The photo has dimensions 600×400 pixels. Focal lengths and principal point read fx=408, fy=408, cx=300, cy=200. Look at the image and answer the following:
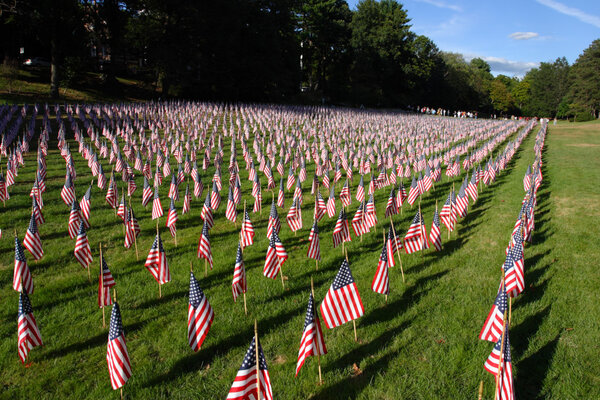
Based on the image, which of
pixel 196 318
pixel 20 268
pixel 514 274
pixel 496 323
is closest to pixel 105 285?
pixel 20 268

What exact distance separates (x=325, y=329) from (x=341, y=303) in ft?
2.67

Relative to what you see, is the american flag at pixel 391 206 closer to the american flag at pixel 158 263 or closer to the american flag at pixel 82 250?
the american flag at pixel 158 263

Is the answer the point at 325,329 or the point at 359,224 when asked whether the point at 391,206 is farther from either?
the point at 325,329

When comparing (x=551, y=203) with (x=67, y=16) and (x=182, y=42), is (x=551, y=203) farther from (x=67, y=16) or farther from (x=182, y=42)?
(x=182, y=42)

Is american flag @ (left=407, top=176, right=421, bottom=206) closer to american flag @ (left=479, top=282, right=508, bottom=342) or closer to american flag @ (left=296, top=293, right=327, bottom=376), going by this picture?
american flag @ (left=479, top=282, right=508, bottom=342)

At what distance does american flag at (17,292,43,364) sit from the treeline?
3881 cm

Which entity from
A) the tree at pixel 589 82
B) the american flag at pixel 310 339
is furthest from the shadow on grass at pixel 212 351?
the tree at pixel 589 82

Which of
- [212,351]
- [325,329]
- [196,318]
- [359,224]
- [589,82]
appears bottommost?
[212,351]

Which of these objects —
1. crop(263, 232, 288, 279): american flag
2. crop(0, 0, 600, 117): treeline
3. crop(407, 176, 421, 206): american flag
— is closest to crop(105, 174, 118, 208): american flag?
crop(263, 232, 288, 279): american flag

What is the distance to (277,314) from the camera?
6.63 metres

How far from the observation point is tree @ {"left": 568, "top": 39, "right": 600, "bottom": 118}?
74062 mm

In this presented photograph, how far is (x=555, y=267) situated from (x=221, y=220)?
8261mm

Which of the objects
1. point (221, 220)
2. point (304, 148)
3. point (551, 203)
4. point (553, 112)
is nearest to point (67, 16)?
point (304, 148)

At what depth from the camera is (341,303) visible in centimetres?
573
